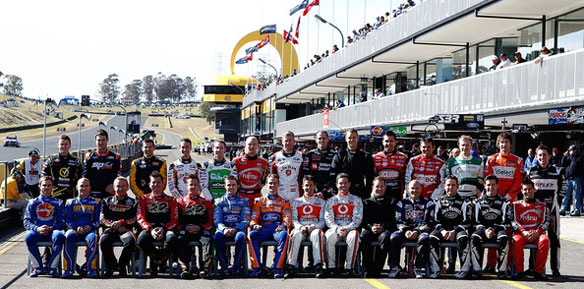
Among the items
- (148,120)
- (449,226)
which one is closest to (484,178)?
(449,226)

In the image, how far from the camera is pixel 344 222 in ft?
33.4

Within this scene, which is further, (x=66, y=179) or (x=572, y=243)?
(x=572, y=243)

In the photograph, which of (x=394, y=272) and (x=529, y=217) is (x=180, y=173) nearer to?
(x=394, y=272)

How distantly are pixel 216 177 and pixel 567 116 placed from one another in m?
7.78

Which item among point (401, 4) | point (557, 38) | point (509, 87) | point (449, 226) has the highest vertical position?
point (401, 4)

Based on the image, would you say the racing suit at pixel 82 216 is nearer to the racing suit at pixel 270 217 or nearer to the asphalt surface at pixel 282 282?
the asphalt surface at pixel 282 282

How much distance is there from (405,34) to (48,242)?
19731 millimetres

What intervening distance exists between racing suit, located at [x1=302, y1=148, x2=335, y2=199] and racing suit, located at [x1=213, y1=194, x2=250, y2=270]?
51.5 inches

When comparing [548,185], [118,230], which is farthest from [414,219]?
[118,230]

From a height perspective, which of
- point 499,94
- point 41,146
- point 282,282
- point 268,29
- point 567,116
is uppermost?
point 268,29

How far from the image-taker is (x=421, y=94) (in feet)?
86.8

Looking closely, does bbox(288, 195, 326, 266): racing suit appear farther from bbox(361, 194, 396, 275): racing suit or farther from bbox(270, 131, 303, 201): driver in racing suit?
bbox(270, 131, 303, 201): driver in racing suit

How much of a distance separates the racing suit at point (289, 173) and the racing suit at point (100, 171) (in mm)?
2514

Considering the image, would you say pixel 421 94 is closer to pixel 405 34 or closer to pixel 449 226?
pixel 405 34
